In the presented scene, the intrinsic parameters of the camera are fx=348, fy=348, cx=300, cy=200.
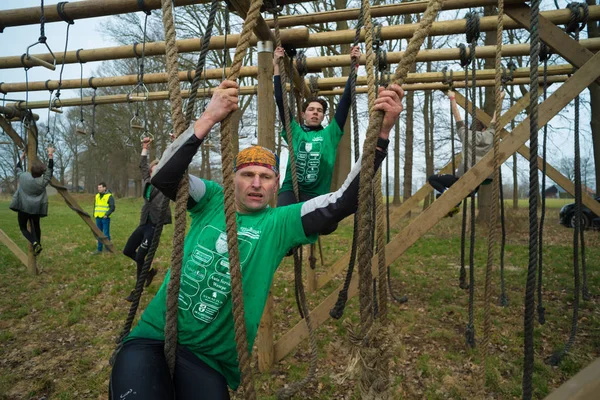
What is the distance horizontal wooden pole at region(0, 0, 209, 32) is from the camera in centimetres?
267

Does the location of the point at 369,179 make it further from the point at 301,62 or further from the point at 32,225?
the point at 32,225

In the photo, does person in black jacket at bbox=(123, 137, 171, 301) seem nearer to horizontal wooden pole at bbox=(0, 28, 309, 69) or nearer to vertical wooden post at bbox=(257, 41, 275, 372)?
horizontal wooden pole at bbox=(0, 28, 309, 69)

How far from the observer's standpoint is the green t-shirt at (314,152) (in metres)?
3.30

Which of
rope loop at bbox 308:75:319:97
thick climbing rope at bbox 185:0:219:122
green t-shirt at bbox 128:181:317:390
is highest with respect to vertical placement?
rope loop at bbox 308:75:319:97

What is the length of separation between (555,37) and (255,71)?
312cm

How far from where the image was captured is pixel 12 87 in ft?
17.5

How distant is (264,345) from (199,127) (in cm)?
239

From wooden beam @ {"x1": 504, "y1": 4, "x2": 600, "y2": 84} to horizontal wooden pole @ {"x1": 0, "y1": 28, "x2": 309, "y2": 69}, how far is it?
1613mm

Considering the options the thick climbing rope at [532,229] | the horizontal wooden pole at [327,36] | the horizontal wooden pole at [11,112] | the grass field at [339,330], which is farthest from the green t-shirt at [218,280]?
the horizontal wooden pole at [11,112]

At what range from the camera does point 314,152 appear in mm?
3305

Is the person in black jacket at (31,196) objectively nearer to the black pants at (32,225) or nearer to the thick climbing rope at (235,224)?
the black pants at (32,225)

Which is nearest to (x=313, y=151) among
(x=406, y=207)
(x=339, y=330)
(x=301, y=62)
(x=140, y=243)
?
(x=301, y=62)

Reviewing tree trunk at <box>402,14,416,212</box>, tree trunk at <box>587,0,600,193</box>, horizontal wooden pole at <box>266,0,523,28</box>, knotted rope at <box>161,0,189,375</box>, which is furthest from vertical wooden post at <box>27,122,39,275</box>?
tree trunk at <box>587,0,600,193</box>

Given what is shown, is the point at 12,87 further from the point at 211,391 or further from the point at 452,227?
the point at 452,227
